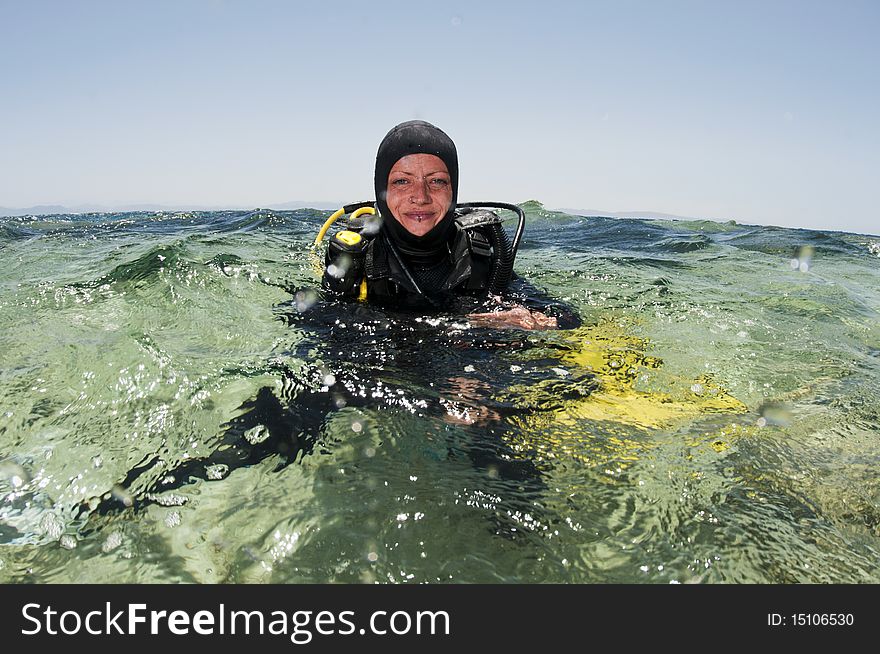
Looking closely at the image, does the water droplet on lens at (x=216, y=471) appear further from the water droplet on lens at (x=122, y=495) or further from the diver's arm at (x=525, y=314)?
the diver's arm at (x=525, y=314)

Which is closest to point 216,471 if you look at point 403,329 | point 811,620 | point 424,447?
point 424,447

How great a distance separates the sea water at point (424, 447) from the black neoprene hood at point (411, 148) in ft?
3.28

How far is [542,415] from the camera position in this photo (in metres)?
2.41

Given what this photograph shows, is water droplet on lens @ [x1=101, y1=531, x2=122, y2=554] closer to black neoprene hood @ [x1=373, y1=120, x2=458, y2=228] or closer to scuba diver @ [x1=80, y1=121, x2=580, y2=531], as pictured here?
scuba diver @ [x1=80, y1=121, x2=580, y2=531]

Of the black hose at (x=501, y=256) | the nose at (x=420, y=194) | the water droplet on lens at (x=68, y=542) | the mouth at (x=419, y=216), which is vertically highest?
the nose at (x=420, y=194)

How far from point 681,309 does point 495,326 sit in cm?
221

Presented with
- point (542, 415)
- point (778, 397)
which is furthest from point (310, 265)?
point (778, 397)

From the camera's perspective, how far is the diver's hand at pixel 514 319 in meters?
3.53

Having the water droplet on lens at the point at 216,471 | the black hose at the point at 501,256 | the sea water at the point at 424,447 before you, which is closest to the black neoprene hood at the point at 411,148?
the black hose at the point at 501,256

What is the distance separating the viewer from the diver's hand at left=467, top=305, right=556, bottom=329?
353 cm

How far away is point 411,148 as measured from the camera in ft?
11.8

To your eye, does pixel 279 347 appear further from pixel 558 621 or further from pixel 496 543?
pixel 558 621

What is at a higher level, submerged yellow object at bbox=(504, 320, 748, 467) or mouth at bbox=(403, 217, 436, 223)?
mouth at bbox=(403, 217, 436, 223)

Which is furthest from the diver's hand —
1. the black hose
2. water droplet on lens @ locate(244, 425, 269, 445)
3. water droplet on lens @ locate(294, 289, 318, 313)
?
water droplet on lens @ locate(244, 425, 269, 445)
